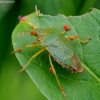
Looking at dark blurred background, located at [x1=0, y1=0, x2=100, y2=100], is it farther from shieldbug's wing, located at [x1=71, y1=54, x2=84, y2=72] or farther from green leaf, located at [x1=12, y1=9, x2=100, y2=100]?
shieldbug's wing, located at [x1=71, y1=54, x2=84, y2=72]

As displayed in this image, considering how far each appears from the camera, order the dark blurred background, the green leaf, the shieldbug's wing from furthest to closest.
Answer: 1. the dark blurred background
2. the shieldbug's wing
3. the green leaf

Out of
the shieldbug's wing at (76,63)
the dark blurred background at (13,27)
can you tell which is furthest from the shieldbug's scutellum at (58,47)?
the dark blurred background at (13,27)

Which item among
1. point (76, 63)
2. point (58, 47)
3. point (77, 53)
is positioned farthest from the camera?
point (58, 47)

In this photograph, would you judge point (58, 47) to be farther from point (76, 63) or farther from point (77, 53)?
point (76, 63)

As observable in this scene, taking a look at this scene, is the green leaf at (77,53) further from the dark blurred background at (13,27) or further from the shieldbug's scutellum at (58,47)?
the dark blurred background at (13,27)

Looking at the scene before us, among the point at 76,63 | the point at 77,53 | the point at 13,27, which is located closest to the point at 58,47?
the point at 77,53

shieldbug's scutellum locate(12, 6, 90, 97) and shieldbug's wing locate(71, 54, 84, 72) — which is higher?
shieldbug's scutellum locate(12, 6, 90, 97)

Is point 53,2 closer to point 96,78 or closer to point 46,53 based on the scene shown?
point 46,53

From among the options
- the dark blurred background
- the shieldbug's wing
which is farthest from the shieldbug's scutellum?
the dark blurred background
